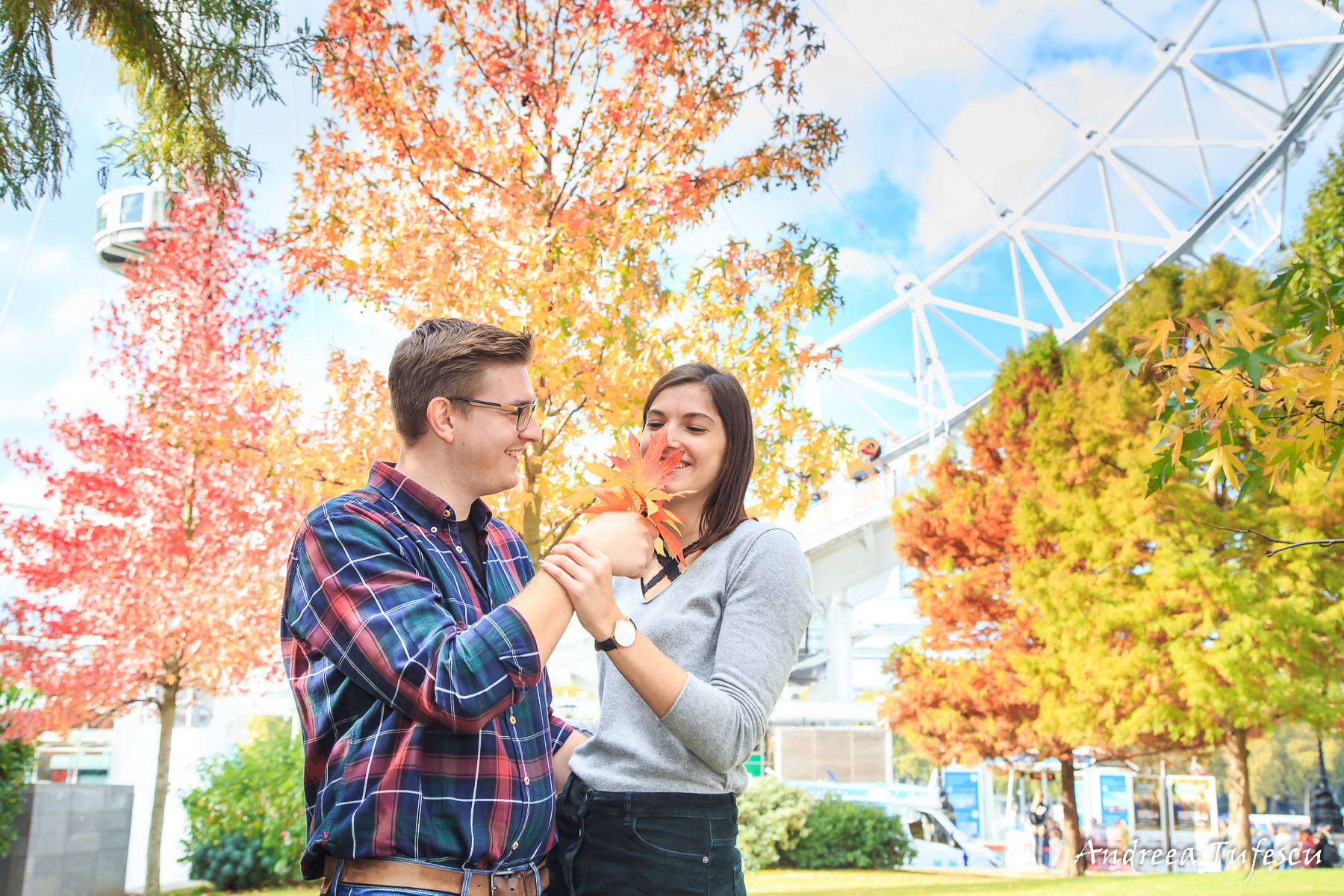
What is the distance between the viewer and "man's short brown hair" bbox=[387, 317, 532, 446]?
1.69 m

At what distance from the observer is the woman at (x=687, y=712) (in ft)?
5.03

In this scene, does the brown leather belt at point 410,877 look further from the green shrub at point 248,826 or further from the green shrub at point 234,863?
the green shrub at point 234,863

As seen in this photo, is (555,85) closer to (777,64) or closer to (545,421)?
(777,64)

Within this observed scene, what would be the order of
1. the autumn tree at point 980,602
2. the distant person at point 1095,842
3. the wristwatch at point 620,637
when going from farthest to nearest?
1. the distant person at point 1095,842
2. the autumn tree at point 980,602
3. the wristwatch at point 620,637

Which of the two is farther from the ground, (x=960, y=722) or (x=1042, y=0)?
(x=1042, y=0)

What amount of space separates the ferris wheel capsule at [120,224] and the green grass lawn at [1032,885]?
1876 centimetres

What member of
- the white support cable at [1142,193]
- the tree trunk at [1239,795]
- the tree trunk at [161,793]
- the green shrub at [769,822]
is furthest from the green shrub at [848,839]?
the white support cable at [1142,193]

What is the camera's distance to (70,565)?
10.3 meters

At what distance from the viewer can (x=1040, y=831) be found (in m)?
17.7

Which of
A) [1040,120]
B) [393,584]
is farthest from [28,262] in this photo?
[1040,120]

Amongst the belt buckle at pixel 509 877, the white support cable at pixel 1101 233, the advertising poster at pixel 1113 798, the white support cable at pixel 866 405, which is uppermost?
the white support cable at pixel 1101 233

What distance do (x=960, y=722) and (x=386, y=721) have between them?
42.3 ft

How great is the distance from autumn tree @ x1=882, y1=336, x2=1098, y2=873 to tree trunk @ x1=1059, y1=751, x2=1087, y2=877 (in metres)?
0.02

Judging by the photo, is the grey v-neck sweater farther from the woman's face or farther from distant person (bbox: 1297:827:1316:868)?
distant person (bbox: 1297:827:1316:868)
